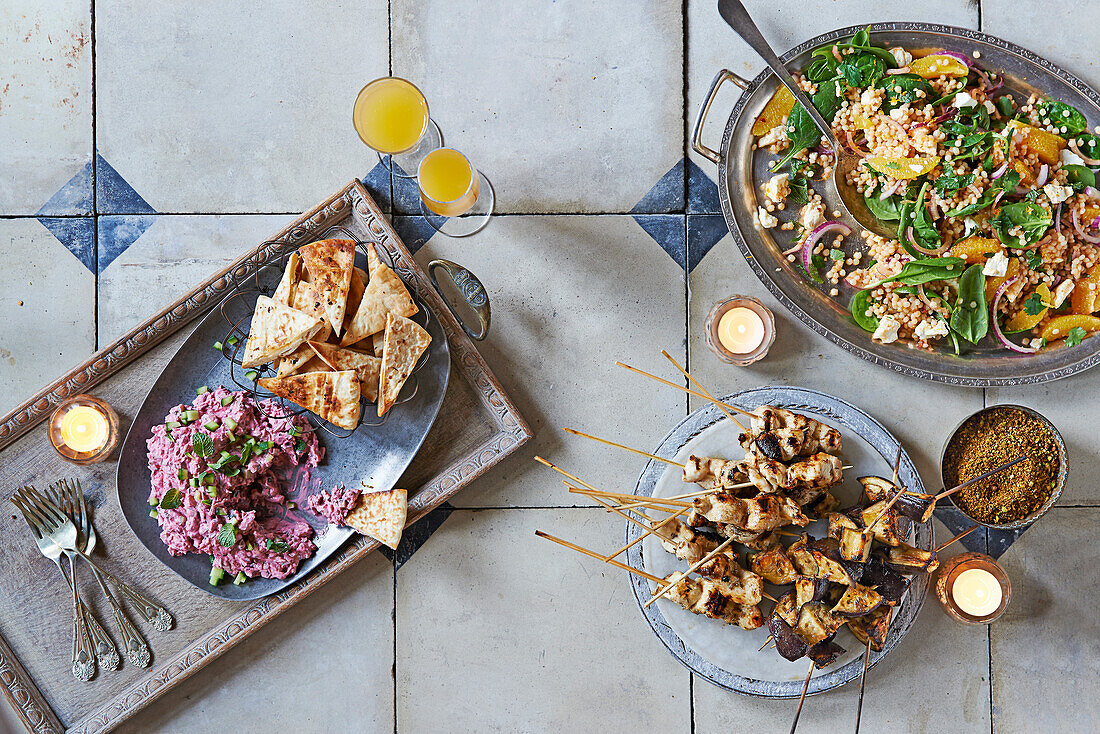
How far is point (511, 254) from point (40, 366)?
1.53 m

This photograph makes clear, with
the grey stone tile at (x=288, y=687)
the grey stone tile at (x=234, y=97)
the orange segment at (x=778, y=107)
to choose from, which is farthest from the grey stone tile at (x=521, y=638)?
the orange segment at (x=778, y=107)

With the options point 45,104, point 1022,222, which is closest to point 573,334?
point 1022,222

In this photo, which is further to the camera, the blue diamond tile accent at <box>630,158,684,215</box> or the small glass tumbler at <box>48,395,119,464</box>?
the blue diamond tile accent at <box>630,158,684,215</box>

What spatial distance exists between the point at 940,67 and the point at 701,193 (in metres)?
0.73

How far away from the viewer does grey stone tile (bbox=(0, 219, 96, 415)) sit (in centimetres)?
224

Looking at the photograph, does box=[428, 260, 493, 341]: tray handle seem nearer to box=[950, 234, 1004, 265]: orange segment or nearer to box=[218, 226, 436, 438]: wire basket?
box=[218, 226, 436, 438]: wire basket

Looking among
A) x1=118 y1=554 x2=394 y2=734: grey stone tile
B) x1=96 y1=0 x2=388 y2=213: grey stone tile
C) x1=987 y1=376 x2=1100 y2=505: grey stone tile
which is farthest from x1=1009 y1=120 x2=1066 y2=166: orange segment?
x1=118 y1=554 x2=394 y2=734: grey stone tile

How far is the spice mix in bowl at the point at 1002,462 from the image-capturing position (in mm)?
1972

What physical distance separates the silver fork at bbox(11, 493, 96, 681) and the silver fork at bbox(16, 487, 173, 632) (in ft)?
0.07

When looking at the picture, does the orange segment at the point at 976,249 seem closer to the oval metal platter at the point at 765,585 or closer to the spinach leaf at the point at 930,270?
the spinach leaf at the point at 930,270

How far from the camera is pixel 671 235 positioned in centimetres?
218

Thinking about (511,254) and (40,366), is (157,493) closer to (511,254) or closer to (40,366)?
(40,366)

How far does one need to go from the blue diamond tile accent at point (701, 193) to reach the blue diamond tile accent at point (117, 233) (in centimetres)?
168

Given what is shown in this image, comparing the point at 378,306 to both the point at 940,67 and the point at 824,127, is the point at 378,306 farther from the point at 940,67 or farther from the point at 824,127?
the point at 940,67
